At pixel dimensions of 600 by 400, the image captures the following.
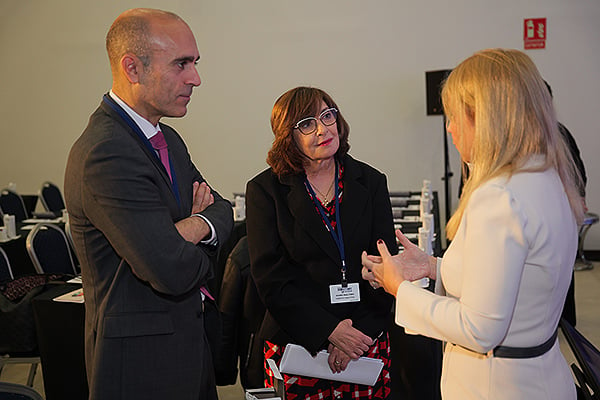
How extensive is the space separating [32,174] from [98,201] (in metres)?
7.99

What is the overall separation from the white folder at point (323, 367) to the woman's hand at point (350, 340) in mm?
51

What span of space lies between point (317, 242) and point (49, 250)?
266 centimetres

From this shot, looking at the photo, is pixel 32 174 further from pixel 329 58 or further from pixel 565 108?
pixel 565 108

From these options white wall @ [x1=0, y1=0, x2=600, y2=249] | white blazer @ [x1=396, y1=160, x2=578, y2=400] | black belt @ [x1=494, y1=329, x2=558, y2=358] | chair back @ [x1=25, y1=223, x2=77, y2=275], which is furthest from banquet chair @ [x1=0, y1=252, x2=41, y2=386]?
white wall @ [x1=0, y1=0, x2=600, y2=249]

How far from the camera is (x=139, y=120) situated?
5.86ft

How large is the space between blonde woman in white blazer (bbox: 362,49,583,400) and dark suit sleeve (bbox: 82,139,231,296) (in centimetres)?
61

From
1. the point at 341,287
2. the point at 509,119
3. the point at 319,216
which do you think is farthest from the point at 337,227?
the point at 509,119

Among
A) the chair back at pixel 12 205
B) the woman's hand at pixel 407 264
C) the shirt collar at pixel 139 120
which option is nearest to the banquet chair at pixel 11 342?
the shirt collar at pixel 139 120

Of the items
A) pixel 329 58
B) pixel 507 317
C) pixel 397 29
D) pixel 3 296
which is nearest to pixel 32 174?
pixel 329 58

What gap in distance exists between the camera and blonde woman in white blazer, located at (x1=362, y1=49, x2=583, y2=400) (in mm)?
1402

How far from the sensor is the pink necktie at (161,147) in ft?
5.94

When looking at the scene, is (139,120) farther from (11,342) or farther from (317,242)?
(11,342)

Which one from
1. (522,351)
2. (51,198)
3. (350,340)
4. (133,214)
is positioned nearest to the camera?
(522,351)

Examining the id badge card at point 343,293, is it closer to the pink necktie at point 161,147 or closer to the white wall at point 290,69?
the pink necktie at point 161,147
